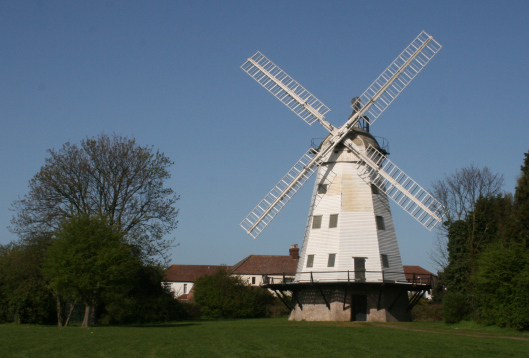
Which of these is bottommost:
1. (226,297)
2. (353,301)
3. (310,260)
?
(353,301)

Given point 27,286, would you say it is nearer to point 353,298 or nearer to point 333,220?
point 333,220

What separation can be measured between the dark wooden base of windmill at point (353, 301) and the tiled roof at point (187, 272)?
45.8 meters


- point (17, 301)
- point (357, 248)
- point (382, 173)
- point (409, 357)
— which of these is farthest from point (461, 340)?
point (17, 301)

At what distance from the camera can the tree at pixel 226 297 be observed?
4475 centimetres

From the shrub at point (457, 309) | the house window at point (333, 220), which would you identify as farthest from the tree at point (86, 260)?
the shrub at point (457, 309)

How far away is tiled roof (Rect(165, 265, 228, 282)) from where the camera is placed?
250 ft

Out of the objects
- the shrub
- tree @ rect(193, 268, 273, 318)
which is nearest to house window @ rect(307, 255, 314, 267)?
the shrub

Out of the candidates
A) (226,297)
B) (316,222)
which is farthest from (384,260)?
(226,297)

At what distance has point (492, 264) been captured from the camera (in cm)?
2384

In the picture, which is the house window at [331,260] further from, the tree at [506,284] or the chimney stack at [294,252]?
the chimney stack at [294,252]

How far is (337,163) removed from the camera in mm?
32844

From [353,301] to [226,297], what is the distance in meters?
15.9

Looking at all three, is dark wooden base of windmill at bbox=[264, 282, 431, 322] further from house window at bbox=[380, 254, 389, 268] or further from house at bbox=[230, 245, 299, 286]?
house at bbox=[230, 245, 299, 286]

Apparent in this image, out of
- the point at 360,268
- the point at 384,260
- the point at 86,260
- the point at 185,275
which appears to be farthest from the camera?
Result: the point at 185,275
